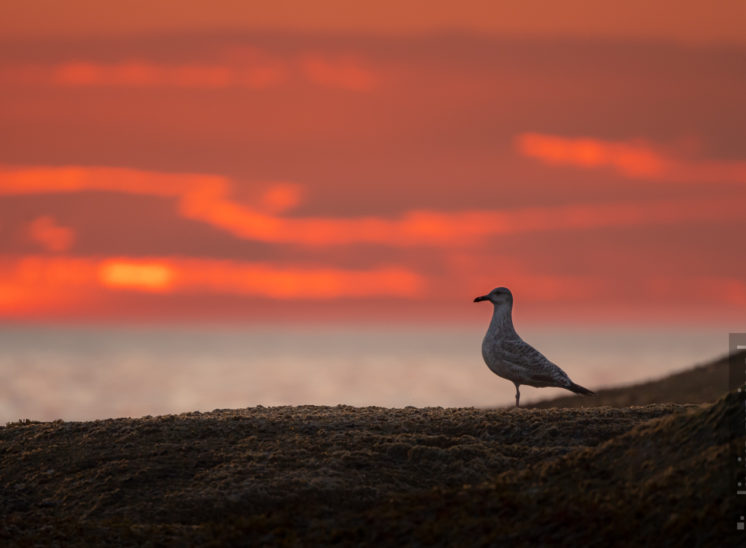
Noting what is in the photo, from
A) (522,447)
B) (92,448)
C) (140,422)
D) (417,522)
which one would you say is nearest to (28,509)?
(92,448)

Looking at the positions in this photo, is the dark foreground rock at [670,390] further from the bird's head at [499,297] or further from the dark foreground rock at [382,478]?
the dark foreground rock at [382,478]

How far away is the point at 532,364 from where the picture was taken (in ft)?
66.0

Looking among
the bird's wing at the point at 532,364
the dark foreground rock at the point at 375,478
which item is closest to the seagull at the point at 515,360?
the bird's wing at the point at 532,364

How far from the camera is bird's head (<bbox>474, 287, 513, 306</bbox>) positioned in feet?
69.4

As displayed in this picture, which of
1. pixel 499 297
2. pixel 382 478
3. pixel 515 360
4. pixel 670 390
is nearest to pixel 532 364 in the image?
pixel 515 360

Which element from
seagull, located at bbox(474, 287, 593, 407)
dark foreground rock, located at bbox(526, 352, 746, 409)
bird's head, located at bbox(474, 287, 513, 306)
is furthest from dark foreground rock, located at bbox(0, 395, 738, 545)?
→ dark foreground rock, located at bbox(526, 352, 746, 409)

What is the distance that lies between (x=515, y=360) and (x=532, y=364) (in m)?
0.34

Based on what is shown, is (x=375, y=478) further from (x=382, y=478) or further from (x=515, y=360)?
(x=515, y=360)

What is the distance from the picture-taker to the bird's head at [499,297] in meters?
21.2

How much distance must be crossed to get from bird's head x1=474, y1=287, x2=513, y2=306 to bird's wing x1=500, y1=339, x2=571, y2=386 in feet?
3.63

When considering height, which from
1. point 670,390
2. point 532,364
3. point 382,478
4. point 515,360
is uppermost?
point 670,390

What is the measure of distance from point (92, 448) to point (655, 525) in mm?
9948

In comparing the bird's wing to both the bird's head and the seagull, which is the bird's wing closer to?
the seagull

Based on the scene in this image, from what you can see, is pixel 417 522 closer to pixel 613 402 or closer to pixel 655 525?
pixel 655 525
